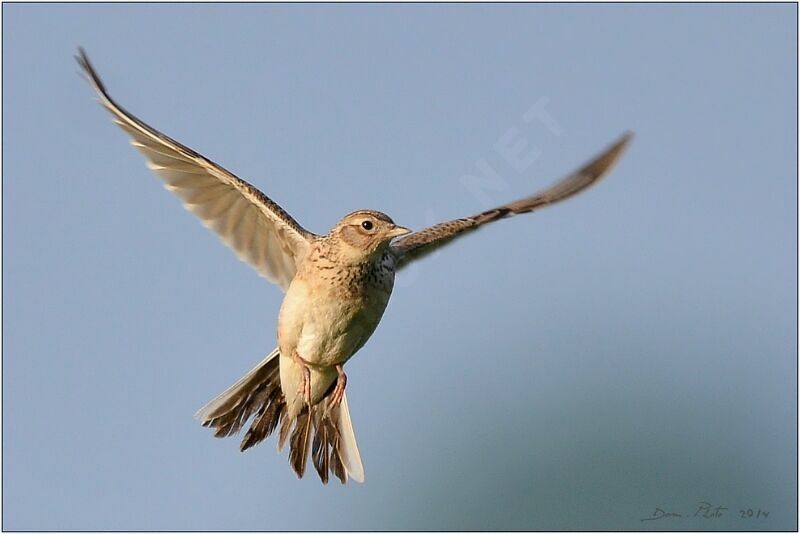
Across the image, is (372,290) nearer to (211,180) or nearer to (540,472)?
(211,180)

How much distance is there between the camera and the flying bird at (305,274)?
8.80m

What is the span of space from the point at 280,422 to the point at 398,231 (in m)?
2.13

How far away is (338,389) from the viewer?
30.6ft

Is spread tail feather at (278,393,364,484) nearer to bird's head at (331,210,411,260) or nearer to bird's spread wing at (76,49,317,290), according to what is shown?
bird's spread wing at (76,49,317,290)

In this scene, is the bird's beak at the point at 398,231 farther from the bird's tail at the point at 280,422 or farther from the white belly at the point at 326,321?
the bird's tail at the point at 280,422

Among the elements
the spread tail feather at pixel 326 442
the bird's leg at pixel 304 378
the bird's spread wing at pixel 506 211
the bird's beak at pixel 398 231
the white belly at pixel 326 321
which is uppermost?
the bird's spread wing at pixel 506 211

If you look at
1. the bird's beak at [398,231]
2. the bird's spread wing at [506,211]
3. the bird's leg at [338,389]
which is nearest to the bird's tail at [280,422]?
the bird's leg at [338,389]

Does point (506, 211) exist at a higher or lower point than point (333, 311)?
higher

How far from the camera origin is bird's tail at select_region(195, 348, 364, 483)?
9.92m

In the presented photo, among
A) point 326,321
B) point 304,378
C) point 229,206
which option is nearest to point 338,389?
point 304,378

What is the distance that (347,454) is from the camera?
32.7 feet

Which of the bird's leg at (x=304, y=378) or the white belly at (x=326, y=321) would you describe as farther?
the bird's leg at (x=304, y=378)

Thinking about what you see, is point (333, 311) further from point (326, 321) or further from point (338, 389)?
point (338, 389)

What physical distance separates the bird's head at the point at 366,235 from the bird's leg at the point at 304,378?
0.82 m
